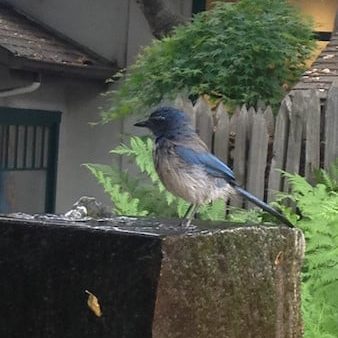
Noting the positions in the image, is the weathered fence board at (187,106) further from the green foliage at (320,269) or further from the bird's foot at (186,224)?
the bird's foot at (186,224)

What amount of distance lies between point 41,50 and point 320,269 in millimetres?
6739

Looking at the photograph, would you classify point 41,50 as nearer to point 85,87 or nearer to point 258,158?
point 85,87

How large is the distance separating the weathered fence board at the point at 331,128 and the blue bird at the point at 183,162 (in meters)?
3.65

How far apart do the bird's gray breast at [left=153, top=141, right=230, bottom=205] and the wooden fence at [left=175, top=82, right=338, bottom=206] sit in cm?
360

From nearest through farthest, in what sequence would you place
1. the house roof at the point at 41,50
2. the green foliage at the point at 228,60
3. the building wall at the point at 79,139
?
the green foliage at the point at 228,60, the house roof at the point at 41,50, the building wall at the point at 79,139

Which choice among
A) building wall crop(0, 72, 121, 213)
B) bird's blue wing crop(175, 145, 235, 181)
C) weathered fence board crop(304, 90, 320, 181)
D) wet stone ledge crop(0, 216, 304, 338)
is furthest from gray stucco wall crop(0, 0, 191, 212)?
wet stone ledge crop(0, 216, 304, 338)

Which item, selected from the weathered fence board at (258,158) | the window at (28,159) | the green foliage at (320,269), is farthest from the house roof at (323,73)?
the window at (28,159)

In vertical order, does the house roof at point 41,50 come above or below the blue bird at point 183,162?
above

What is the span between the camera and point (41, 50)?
11102mm

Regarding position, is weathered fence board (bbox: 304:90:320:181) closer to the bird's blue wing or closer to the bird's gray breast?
the bird's blue wing

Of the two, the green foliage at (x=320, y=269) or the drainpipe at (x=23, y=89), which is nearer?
the green foliage at (x=320, y=269)

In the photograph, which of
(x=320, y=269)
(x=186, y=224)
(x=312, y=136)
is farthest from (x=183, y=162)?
(x=312, y=136)

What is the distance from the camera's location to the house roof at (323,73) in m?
7.78

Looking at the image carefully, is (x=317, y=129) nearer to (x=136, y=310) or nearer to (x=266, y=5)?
(x=266, y=5)
